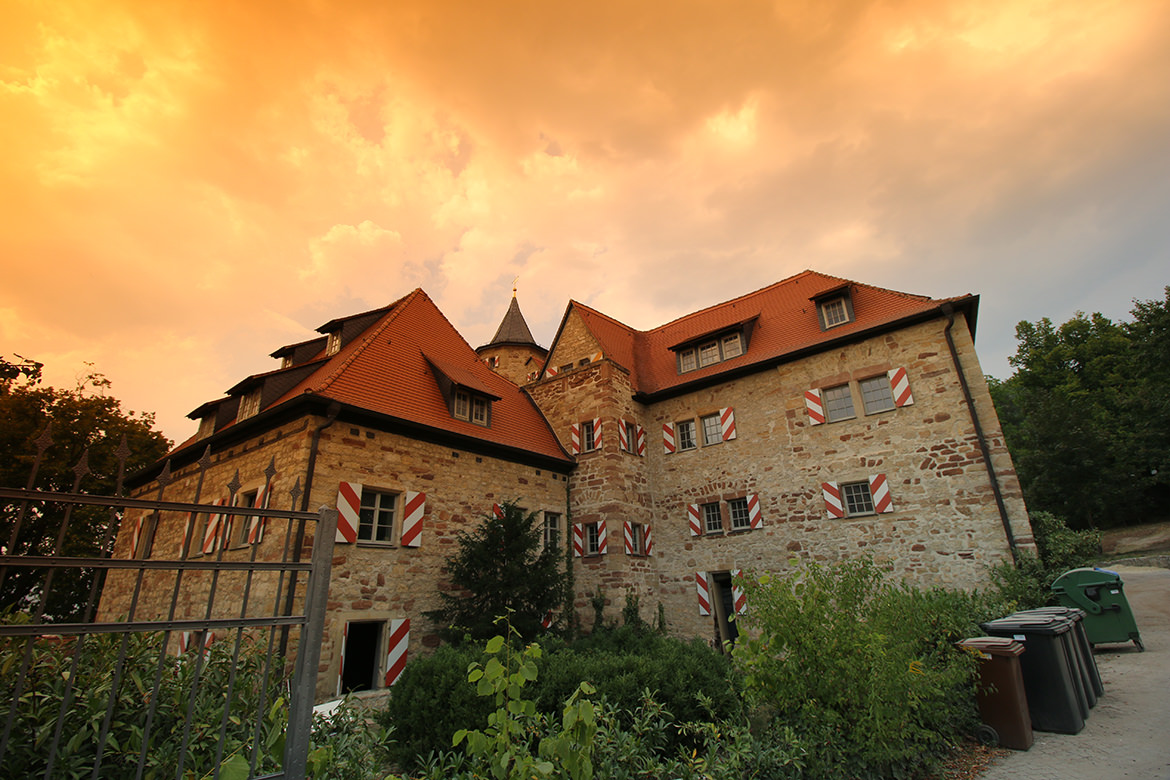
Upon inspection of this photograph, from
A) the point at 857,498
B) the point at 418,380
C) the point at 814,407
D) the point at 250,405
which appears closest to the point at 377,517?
the point at 418,380

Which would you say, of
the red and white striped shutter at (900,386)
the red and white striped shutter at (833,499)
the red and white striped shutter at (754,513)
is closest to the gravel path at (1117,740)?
the red and white striped shutter at (833,499)

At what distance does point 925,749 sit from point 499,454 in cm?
987

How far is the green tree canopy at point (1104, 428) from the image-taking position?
24844mm

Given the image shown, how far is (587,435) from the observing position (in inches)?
598

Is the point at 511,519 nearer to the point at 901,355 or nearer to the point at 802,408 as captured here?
the point at 802,408

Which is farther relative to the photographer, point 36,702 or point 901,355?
point 901,355

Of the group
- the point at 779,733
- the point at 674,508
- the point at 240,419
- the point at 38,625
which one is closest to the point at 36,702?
the point at 38,625

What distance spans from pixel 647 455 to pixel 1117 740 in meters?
11.1

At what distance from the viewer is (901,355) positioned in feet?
40.7

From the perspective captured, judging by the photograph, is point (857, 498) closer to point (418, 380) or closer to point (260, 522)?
point (418, 380)

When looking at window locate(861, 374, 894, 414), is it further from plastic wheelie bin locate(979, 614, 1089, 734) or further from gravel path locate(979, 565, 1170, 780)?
plastic wheelie bin locate(979, 614, 1089, 734)

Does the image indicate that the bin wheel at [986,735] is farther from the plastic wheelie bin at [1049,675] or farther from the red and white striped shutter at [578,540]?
the red and white striped shutter at [578,540]

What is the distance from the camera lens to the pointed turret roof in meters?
26.3

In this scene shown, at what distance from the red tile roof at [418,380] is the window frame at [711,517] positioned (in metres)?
3.85
